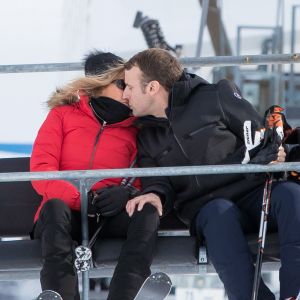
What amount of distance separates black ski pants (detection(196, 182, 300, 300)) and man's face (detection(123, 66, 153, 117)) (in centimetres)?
48

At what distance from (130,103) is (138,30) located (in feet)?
15.9

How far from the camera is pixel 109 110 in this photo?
3834 millimetres

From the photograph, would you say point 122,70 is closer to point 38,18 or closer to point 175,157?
point 175,157

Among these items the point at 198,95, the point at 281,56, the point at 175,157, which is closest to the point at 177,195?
the point at 175,157

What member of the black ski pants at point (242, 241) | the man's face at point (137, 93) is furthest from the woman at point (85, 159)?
the black ski pants at point (242, 241)

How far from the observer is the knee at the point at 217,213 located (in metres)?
3.47

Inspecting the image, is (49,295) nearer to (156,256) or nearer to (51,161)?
(156,256)

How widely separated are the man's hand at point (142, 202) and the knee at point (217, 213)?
0.53 feet

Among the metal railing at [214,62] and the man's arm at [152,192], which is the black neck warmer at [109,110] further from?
the metal railing at [214,62]

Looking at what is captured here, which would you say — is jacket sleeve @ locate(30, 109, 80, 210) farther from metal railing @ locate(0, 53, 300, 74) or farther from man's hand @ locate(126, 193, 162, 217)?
metal railing @ locate(0, 53, 300, 74)

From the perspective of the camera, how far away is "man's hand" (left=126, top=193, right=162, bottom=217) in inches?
140

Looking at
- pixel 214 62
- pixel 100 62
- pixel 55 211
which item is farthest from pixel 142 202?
pixel 214 62

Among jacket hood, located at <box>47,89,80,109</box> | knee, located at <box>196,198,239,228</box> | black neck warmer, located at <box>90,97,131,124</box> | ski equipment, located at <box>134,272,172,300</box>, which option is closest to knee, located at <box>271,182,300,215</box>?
knee, located at <box>196,198,239,228</box>

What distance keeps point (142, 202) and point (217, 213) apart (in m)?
0.29
